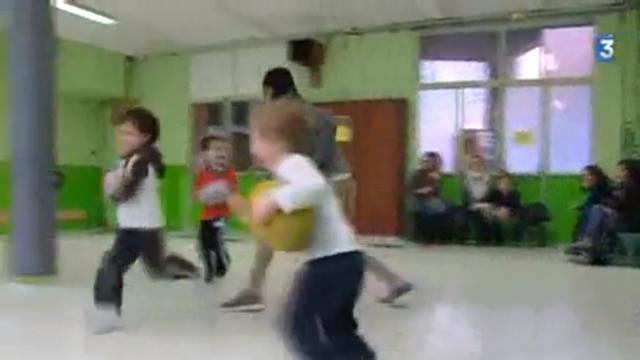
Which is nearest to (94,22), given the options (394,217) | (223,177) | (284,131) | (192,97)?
(192,97)

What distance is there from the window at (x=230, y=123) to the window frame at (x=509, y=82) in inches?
125

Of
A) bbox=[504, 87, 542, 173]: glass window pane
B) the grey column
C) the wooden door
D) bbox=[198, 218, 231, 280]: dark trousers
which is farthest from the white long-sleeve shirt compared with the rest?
the wooden door

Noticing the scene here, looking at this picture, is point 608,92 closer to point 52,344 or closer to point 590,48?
point 590,48

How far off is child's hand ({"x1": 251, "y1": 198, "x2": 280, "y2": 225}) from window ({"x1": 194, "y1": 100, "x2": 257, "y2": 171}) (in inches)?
450

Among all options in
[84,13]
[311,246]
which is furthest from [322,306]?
[84,13]

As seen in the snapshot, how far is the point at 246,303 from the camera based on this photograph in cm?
496

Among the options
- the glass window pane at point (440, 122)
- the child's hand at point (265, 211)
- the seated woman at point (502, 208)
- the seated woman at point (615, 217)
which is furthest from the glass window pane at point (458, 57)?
the child's hand at point (265, 211)

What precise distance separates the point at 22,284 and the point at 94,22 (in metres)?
7.30

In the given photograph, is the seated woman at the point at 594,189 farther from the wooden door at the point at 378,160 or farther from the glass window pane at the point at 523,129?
the wooden door at the point at 378,160

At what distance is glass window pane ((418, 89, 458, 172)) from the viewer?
482 inches

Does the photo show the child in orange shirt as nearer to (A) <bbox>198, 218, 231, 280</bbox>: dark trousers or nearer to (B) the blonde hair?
(A) <bbox>198, 218, 231, 280</bbox>: dark trousers

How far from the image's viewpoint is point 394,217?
1253cm

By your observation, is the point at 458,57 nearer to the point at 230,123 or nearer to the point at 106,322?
the point at 230,123

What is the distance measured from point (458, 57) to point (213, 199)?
7055mm
